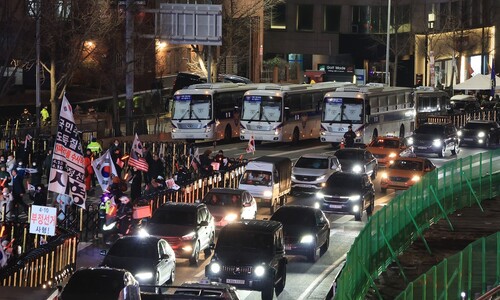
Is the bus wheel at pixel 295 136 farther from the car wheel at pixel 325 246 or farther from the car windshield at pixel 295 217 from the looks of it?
the car windshield at pixel 295 217

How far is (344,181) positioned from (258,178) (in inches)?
112

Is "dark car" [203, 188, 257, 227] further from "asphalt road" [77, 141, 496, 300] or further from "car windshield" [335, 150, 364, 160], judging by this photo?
"car windshield" [335, 150, 364, 160]

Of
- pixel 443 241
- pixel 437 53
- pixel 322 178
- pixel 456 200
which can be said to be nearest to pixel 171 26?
pixel 322 178

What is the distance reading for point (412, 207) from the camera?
31.8 meters

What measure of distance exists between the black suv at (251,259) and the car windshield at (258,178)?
452 inches

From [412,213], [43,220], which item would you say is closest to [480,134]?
[412,213]

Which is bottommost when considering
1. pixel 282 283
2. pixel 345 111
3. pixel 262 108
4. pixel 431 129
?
pixel 282 283

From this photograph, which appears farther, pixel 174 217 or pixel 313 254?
pixel 313 254

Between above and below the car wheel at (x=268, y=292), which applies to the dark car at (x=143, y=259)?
above

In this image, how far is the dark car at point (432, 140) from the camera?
57562mm

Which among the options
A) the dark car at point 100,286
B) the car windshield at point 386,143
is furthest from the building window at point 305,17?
the dark car at point 100,286

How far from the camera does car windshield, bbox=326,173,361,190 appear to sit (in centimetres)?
3916

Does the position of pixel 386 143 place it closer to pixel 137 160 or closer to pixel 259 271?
pixel 137 160

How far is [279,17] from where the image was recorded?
116 m
